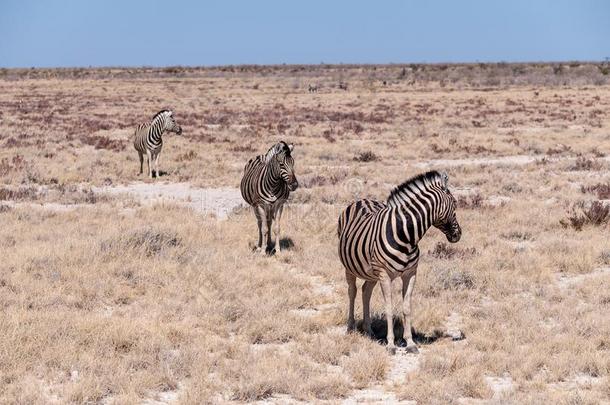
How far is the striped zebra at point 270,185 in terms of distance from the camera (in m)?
11.1

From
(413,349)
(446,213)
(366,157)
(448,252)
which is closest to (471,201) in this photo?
(448,252)

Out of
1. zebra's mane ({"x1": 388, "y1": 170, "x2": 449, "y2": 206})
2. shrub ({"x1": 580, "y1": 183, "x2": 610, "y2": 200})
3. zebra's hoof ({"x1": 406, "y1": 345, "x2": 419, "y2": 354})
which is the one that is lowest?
zebra's hoof ({"x1": 406, "y1": 345, "x2": 419, "y2": 354})

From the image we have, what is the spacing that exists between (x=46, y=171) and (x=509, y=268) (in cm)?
1483

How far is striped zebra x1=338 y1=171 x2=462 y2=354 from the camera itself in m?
7.19

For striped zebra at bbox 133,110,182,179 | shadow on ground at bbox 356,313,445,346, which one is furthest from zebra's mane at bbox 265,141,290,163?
striped zebra at bbox 133,110,182,179

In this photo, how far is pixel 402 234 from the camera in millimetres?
7184

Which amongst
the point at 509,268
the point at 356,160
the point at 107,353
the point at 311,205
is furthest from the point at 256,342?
the point at 356,160

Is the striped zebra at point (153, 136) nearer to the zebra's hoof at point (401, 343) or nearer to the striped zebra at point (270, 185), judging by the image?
the striped zebra at point (270, 185)

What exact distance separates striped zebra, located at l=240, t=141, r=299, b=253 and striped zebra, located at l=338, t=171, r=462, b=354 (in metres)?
3.54

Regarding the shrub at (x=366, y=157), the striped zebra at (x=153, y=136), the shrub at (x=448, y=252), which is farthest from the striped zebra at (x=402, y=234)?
the shrub at (x=366, y=157)

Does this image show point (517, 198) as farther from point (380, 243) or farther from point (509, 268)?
point (380, 243)

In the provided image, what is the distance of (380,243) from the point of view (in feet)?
23.8

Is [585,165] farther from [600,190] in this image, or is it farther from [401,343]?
[401,343]

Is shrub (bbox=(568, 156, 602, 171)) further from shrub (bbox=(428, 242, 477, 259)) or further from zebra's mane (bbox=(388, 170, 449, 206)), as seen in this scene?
zebra's mane (bbox=(388, 170, 449, 206))
